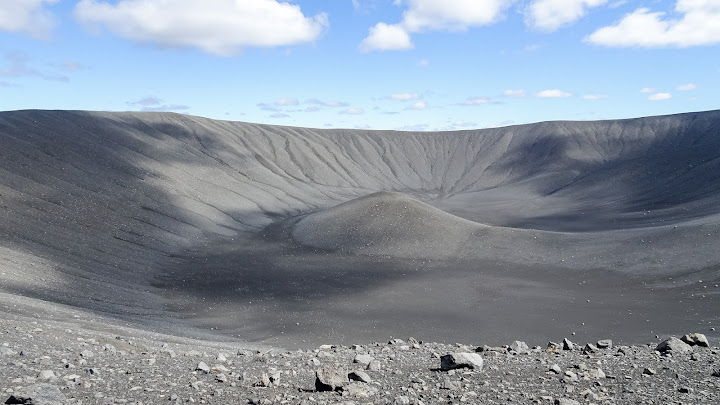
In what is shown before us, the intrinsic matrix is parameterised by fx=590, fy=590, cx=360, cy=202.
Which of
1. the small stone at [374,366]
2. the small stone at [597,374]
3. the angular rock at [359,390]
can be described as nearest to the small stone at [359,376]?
the angular rock at [359,390]

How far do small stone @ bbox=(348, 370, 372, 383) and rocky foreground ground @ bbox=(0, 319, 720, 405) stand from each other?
2 centimetres

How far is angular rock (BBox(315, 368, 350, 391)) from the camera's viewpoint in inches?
301

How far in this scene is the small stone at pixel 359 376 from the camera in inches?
320

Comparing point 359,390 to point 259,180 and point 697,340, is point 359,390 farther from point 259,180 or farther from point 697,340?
point 259,180

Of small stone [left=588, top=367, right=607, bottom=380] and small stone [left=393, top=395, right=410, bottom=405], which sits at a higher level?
small stone [left=393, top=395, right=410, bottom=405]

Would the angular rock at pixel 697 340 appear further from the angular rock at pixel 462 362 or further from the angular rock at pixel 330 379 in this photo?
the angular rock at pixel 330 379

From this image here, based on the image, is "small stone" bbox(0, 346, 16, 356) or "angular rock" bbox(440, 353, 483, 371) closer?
"small stone" bbox(0, 346, 16, 356)

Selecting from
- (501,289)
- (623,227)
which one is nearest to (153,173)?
(501,289)

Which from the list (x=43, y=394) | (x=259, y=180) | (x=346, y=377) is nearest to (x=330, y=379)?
(x=346, y=377)

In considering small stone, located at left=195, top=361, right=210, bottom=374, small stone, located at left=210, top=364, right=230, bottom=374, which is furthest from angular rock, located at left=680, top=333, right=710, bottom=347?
small stone, located at left=195, top=361, right=210, bottom=374

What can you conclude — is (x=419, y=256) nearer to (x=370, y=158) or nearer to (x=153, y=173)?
(x=153, y=173)

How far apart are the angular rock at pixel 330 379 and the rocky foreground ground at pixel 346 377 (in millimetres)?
14

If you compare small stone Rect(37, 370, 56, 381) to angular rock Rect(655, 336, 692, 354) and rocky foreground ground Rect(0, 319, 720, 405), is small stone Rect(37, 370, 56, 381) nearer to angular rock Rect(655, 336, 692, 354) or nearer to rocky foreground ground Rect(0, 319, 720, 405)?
rocky foreground ground Rect(0, 319, 720, 405)

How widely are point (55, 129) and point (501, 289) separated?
44.3 m
